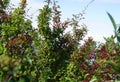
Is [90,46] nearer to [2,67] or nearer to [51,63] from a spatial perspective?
[51,63]

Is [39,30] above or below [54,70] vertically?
above

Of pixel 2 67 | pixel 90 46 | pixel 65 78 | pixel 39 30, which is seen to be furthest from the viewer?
pixel 39 30

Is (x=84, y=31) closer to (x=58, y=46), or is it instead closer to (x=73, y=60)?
(x=58, y=46)

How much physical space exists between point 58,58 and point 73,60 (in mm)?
1065

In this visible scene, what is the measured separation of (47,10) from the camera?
10516 mm

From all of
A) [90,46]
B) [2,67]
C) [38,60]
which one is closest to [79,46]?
[90,46]

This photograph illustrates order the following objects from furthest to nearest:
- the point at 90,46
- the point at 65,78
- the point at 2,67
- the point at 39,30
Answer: the point at 39,30 < the point at 90,46 < the point at 65,78 < the point at 2,67

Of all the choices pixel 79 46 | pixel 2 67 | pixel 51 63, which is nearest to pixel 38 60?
pixel 51 63

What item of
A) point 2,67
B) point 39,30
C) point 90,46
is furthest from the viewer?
point 39,30

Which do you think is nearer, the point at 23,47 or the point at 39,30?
the point at 23,47

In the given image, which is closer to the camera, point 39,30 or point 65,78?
point 65,78

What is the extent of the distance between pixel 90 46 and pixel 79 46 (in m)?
0.38

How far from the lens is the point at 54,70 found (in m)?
10.1

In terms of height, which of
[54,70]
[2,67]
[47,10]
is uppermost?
[47,10]
